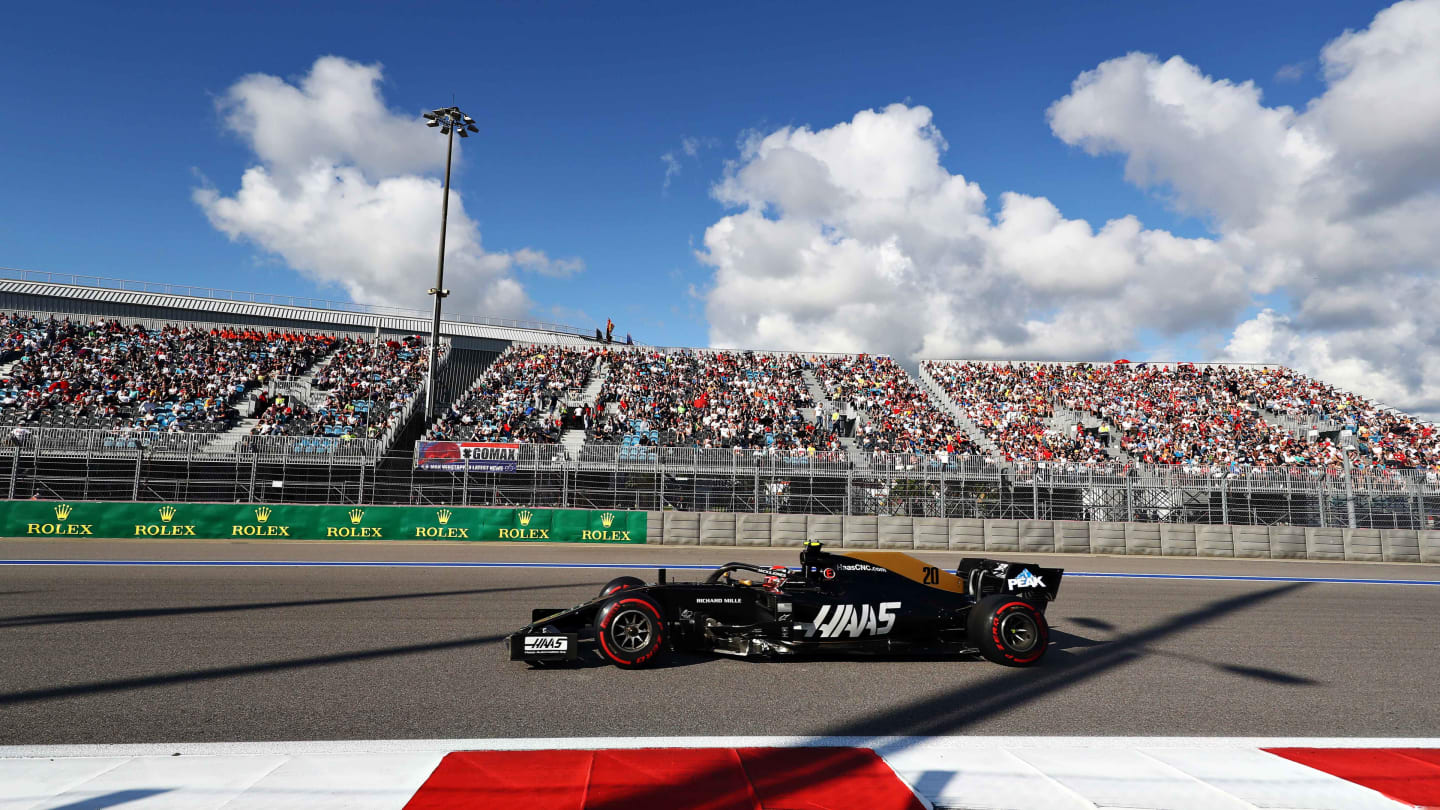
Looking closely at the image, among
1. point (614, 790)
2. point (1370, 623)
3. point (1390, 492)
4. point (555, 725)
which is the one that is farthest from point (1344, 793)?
point (1390, 492)

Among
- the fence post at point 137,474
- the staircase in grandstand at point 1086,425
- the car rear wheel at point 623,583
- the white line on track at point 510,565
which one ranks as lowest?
the white line on track at point 510,565

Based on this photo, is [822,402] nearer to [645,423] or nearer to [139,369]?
[645,423]

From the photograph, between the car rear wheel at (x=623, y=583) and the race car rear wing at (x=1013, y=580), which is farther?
the car rear wheel at (x=623, y=583)

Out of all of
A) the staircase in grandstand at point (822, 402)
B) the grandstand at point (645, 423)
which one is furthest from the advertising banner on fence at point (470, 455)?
the staircase in grandstand at point (822, 402)

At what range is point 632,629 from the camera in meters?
6.22

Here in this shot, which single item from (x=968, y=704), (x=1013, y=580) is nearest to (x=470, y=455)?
(x=1013, y=580)

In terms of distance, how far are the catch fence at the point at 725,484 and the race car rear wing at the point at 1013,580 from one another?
11.8 m

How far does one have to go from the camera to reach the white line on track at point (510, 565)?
1242cm

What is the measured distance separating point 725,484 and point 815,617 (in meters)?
13.6

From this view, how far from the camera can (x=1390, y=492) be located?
18578 millimetres

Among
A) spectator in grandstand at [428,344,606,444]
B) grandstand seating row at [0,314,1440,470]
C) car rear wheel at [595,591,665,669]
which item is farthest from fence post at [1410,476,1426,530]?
spectator in grandstand at [428,344,606,444]

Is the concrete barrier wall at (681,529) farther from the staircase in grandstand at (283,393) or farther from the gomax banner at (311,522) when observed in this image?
the staircase in grandstand at (283,393)

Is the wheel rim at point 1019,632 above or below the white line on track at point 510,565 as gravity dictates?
above

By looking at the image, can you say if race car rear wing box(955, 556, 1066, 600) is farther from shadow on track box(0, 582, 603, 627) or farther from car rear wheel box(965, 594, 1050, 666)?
shadow on track box(0, 582, 603, 627)
